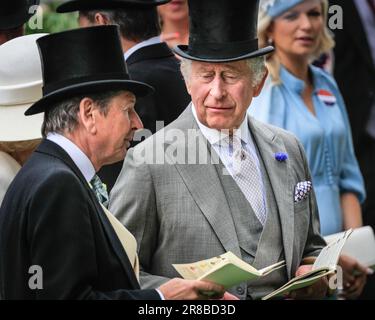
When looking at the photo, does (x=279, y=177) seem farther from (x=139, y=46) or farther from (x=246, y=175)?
(x=139, y=46)

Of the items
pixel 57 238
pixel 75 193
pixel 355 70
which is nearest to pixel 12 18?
pixel 75 193

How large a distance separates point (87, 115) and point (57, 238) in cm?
56

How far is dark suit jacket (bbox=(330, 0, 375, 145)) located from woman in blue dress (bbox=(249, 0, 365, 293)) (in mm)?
517

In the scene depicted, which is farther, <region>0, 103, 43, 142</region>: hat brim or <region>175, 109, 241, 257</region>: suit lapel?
<region>0, 103, 43, 142</region>: hat brim

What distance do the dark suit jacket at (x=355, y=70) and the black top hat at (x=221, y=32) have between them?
2552mm

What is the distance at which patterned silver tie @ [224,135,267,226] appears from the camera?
5.50m

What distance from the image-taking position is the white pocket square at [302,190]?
18.5 ft

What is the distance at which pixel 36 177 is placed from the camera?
4695 millimetres

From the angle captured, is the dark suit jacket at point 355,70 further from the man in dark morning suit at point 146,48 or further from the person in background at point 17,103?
the person in background at point 17,103

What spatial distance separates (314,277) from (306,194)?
624 millimetres

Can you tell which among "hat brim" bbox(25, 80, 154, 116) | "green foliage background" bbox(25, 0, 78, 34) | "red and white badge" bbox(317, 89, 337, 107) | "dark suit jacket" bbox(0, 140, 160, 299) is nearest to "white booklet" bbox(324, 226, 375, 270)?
"red and white badge" bbox(317, 89, 337, 107)

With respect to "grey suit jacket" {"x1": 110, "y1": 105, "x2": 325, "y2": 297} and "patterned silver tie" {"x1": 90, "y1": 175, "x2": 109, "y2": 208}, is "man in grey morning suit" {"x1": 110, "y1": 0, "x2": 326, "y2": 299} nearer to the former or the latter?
"grey suit jacket" {"x1": 110, "y1": 105, "x2": 325, "y2": 297}

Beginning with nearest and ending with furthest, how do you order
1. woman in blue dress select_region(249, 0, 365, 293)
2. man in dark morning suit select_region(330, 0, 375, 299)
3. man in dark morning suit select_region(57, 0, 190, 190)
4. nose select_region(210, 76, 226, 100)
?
nose select_region(210, 76, 226, 100)
man in dark morning suit select_region(57, 0, 190, 190)
woman in blue dress select_region(249, 0, 365, 293)
man in dark morning suit select_region(330, 0, 375, 299)

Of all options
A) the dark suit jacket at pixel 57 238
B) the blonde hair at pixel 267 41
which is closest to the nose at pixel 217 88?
the dark suit jacket at pixel 57 238
